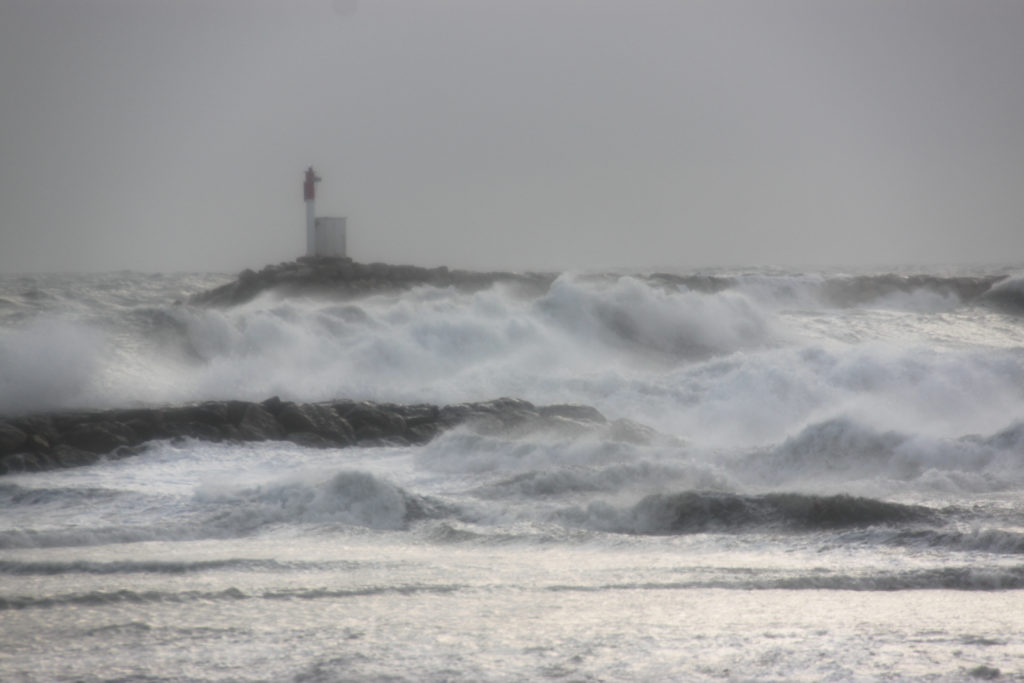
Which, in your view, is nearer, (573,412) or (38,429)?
(38,429)

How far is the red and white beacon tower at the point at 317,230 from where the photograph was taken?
26.1 m

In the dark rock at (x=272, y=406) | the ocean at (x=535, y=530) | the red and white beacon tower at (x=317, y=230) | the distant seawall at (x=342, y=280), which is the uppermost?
the red and white beacon tower at (x=317, y=230)

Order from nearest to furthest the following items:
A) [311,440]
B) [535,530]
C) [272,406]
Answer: [535,530], [311,440], [272,406]

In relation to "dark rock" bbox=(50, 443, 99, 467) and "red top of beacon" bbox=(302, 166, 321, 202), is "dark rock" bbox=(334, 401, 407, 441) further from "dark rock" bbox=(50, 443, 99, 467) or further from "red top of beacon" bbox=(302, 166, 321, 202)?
"red top of beacon" bbox=(302, 166, 321, 202)

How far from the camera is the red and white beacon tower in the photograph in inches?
1026

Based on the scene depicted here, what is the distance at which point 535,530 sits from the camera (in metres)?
7.23

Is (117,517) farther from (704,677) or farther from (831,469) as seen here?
(831,469)

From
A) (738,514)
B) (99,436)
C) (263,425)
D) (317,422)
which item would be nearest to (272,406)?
(263,425)

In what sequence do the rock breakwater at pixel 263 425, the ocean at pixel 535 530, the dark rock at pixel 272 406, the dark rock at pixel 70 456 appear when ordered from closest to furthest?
1. the ocean at pixel 535 530
2. the dark rock at pixel 70 456
3. the rock breakwater at pixel 263 425
4. the dark rock at pixel 272 406

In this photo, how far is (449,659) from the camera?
4.36 m

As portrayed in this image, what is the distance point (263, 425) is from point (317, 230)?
15.1 metres

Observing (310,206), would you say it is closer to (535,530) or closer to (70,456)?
(70,456)

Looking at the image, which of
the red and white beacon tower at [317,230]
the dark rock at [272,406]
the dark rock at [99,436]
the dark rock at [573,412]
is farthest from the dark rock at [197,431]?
the red and white beacon tower at [317,230]

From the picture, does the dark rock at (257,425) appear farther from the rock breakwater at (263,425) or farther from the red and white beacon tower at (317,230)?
the red and white beacon tower at (317,230)
